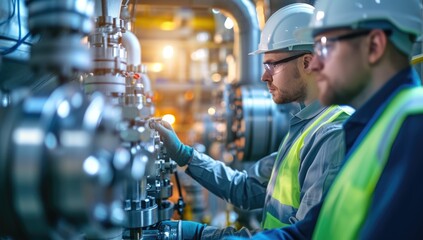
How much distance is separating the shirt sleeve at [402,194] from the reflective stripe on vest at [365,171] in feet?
0.07

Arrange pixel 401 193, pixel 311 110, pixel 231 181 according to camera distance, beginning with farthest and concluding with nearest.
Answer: pixel 231 181 → pixel 311 110 → pixel 401 193

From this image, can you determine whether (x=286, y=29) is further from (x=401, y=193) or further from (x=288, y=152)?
(x=401, y=193)

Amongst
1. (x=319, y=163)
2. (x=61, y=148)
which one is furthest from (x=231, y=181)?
(x=61, y=148)

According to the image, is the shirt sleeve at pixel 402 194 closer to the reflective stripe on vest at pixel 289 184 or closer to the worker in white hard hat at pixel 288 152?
the worker in white hard hat at pixel 288 152

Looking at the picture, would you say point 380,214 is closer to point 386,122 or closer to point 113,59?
point 386,122

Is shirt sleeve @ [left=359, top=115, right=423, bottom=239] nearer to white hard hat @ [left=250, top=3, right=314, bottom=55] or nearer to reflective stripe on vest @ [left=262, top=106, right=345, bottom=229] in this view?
reflective stripe on vest @ [left=262, top=106, right=345, bottom=229]

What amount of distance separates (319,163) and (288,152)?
0.76 feet

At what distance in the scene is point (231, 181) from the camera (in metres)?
1.54

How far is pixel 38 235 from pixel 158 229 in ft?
2.23

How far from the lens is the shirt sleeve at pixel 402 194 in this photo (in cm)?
67

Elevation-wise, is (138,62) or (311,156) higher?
(138,62)

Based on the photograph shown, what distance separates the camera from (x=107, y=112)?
0.61m

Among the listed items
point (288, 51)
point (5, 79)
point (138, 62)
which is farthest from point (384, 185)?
point (138, 62)

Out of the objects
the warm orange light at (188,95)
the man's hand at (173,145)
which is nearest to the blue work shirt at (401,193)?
the man's hand at (173,145)
